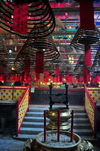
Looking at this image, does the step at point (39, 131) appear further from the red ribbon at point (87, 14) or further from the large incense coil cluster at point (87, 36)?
the red ribbon at point (87, 14)

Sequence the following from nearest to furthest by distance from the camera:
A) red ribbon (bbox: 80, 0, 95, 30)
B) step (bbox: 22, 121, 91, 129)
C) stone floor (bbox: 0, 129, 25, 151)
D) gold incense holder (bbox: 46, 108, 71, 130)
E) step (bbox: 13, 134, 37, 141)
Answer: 1. red ribbon (bbox: 80, 0, 95, 30)
2. gold incense holder (bbox: 46, 108, 71, 130)
3. stone floor (bbox: 0, 129, 25, 151)
4. step (bbox: 13, 134, 37, 141)
5. step (bbox: 22, 121, 91, 129)

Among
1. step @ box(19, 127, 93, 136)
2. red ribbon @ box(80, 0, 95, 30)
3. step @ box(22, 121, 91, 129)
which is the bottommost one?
step @ box(19, 127, 93, 136)

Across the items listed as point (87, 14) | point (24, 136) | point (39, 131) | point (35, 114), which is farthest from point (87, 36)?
point (35, 114)

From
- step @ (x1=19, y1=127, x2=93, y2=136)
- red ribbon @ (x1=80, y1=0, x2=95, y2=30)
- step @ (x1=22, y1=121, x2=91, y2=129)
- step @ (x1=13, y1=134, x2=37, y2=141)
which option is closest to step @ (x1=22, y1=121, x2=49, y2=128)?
step @ (x1=22, y1=121, x2=91, y2=129)

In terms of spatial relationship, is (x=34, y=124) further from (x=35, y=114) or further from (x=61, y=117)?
(x=61, y=117)

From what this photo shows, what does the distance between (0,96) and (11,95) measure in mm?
572

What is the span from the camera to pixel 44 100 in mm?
8719

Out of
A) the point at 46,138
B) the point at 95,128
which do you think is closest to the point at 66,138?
the point at 46,138

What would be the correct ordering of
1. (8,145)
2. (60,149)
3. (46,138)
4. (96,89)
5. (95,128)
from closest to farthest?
(60,149) < (46,138) < (8,145) < (95,128) < (96,89)

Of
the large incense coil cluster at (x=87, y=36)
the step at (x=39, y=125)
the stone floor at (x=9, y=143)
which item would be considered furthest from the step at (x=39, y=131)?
the large incense coil cluster at (x=87, y=36)

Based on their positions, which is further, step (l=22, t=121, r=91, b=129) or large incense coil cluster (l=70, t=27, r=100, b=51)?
step (l=22, t=121, r=91, b=129)

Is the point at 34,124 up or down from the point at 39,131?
up

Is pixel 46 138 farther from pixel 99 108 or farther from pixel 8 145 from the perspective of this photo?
pixel 99 108

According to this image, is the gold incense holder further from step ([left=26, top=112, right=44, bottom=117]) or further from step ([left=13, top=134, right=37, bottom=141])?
step ([left=26, top=112, right=44, bottom=117])
